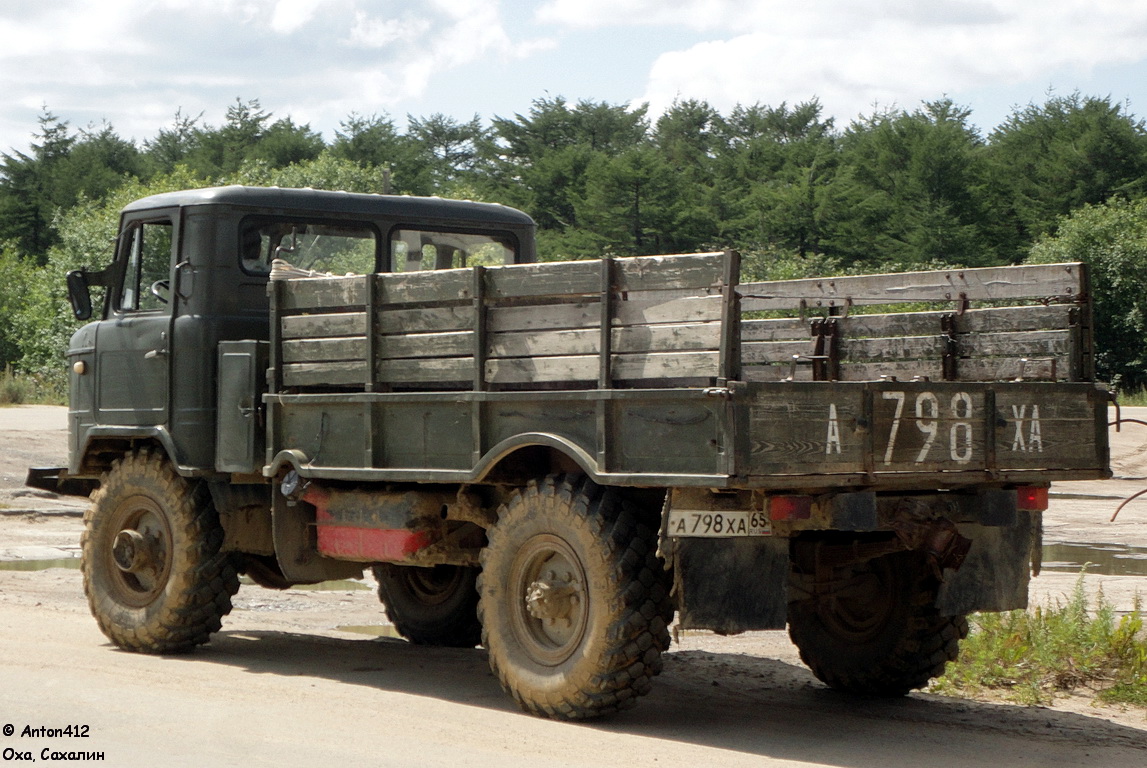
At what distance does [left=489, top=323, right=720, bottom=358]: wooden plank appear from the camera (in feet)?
20.5

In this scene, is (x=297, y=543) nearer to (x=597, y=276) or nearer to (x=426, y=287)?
(x=426, y=287)

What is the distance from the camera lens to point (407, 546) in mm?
7754

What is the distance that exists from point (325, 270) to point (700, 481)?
3871 mm

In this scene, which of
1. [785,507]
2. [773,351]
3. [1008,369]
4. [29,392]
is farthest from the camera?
[29,392]

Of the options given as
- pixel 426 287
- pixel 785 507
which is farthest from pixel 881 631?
pixel 426 287

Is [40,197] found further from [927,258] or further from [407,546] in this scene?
[407,546]

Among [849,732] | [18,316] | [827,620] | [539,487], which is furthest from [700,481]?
[18,316]

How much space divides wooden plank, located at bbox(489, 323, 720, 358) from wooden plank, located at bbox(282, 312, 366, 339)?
3.35 ft

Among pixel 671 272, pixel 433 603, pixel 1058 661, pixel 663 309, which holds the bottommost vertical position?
pixel 1058 661

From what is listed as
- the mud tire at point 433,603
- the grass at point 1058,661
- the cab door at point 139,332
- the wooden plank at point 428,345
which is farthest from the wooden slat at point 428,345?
the grass at point 1058,661

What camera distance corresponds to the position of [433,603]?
9.77 metres

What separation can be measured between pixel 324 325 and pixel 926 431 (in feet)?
10.7

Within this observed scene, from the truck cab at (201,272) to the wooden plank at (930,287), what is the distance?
2.11m

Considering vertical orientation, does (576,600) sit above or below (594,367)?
below
